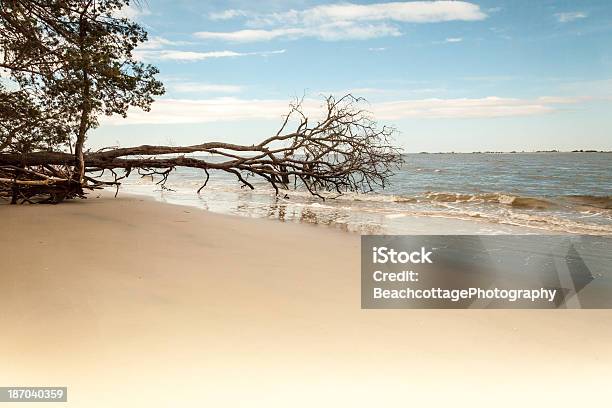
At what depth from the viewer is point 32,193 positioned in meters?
10.8

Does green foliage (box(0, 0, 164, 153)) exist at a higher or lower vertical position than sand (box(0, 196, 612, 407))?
higher

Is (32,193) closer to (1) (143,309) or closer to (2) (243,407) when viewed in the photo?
(1) (143,309)

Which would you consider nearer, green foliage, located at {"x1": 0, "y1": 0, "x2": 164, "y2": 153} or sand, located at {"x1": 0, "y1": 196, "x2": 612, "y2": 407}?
sand, located at {"x1": 0, "y1": 196, "x2": 612, "y2": 407}

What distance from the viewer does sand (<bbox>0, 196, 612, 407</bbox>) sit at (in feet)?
7.88

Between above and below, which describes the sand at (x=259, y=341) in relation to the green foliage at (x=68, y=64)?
below

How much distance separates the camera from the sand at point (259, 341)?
2400mm

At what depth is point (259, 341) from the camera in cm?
291

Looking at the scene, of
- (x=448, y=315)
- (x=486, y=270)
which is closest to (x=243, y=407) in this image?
(x=448, y=315)

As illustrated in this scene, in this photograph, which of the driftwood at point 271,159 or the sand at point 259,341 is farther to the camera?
the driftwood at point 271,159

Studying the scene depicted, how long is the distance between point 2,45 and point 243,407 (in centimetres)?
904

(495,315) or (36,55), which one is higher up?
(36,55)

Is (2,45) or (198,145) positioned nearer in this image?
(2,45)

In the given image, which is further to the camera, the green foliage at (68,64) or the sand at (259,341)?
the green foliage at (68,64)

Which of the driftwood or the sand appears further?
the driftwood
